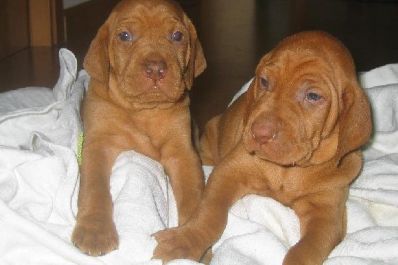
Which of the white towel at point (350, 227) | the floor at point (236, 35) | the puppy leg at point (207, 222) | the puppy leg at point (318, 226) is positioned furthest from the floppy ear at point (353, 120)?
the floor at point (236, 35)

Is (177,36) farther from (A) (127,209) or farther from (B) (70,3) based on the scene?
(B) (70,3)

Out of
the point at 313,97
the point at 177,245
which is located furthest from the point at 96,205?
the point at 313,97

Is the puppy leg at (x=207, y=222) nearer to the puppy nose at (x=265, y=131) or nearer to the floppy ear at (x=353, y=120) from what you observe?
the puppy nose at (x=265, y=131)

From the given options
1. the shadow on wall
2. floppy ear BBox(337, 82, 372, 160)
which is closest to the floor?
the shadow on wall

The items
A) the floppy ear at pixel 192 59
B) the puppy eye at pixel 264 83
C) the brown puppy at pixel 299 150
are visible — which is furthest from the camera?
the floppy ear at pixel 192 59

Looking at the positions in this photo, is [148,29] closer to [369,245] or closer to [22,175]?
[22,175]

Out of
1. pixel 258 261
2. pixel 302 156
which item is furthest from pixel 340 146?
pixel 258 261
